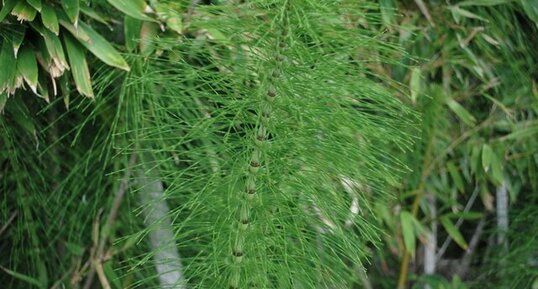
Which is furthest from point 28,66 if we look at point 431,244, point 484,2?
point 431,244

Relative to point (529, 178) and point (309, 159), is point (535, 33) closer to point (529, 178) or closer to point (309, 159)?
point (529, 178)

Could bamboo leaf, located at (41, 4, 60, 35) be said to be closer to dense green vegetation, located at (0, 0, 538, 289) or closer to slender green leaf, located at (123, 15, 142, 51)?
dense green vegetation, located at (0, 0, 538, 289)

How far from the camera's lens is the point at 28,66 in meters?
1.68

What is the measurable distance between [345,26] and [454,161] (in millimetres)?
997

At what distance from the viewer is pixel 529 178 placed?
2.50 meters

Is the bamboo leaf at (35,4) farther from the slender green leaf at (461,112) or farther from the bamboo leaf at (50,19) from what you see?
the slender green leaf at (461,112)

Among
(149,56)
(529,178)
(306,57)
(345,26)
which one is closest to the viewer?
(306,57)

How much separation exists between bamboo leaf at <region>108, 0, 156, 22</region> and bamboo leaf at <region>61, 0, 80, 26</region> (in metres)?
0.08

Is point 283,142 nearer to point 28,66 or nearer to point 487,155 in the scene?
point 28,66

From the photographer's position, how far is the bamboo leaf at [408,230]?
227cm

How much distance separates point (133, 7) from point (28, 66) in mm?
217

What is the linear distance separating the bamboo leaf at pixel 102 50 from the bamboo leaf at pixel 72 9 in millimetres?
79

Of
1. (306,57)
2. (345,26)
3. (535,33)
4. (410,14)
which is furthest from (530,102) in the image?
(306,57)

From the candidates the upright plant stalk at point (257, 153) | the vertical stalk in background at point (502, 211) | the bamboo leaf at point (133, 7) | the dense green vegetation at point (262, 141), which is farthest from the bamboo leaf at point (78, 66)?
the vertical stalk in background at point (502, 211)
